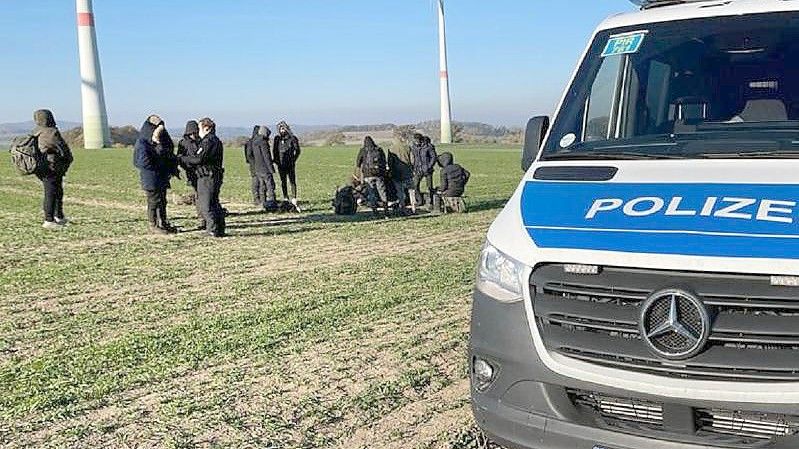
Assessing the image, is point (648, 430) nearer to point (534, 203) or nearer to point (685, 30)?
point (534, 203)

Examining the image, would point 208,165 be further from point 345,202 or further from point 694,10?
point 694,10

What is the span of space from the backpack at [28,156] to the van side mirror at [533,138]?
983 cm

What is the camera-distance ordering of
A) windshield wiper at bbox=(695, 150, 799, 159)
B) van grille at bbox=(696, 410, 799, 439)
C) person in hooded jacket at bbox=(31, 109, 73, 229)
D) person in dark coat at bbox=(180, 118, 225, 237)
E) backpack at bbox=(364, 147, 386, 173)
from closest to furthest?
van grille at bbox=(696, 410, 799, 439)
windshield wiper at bbox=(695, 150, 799, 159)
person in dark coat at bbox=(180, 118, 225, 237)
person in hooded jacket at bbox=(31, 109, 73, 229)
backpack at bbox=(364, 147, 386, 173)

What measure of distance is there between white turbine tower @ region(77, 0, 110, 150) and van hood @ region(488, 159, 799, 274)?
44797mm

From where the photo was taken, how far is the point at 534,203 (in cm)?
408

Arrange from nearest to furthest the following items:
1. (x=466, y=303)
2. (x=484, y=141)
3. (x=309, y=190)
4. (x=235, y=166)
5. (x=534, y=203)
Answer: (x=534, y=203) < (x=466, y=303) < (x=309, y=190) < (x=235, y=166) < (x=484, y=141)

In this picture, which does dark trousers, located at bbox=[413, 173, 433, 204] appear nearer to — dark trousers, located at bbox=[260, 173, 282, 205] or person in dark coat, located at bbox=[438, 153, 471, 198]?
person in dark coat, located at bbox=[438, 153, 471, 198]

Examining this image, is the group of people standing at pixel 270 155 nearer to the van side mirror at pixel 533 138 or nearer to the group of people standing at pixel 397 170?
the group of people standing at pixel 397 170

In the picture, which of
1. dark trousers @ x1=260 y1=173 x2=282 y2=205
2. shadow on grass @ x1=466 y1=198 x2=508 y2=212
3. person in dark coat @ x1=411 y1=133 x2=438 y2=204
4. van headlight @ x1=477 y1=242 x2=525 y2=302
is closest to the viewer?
van headlight @ x1=477 y1=242 x2=525 y2=302

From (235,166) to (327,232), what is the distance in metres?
21.8

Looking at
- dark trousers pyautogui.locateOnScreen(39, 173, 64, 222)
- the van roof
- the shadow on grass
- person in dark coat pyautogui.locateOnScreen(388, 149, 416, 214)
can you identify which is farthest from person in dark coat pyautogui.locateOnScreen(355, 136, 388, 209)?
the van roof

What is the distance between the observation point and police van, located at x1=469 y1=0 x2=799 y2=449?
3217mm

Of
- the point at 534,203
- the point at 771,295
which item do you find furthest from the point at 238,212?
the point at 771,295

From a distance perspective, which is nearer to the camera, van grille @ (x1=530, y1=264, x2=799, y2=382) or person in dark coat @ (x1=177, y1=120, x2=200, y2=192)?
→ van grille @ (x1=530, y1=264, x2=799, y2=382)
